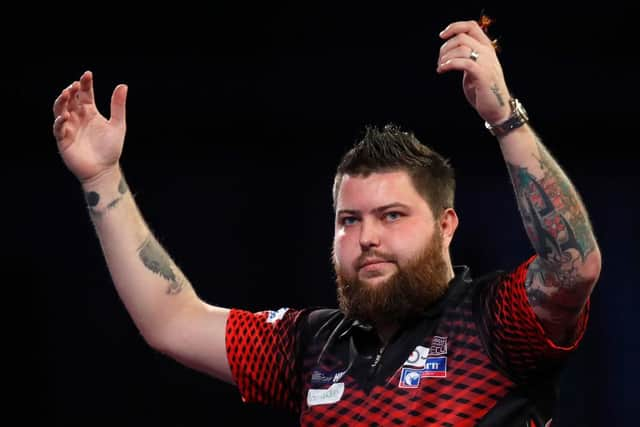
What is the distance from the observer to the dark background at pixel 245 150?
3422mm

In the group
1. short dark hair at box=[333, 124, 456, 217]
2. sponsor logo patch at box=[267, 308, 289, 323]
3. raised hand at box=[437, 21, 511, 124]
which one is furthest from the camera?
sponsor logo patch at box=[267, 308, 289, 323]

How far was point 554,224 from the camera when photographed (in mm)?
1594

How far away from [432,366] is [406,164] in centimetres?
47

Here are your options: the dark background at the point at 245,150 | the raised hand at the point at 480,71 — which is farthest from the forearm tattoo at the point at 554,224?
the dark background at the point at 245,150

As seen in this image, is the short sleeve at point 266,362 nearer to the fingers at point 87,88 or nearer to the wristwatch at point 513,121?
the fingers at point 87,88

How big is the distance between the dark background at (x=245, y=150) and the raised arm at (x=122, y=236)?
1365 millimetres

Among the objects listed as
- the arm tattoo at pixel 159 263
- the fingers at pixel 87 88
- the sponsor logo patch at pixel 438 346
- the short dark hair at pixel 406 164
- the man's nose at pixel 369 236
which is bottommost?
the sponsor logo patch at pixel 438 346

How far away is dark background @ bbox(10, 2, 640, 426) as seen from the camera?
3.42m

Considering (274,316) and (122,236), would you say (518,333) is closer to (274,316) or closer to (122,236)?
(274,316)

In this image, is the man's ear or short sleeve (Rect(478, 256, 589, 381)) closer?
short sleeve (Rect(478, 256, 589, 381))

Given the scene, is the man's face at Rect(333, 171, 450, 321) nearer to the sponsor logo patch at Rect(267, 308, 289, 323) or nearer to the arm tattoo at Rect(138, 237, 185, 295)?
the sponsor logo patch at Rect(267, 308, 289, 323)

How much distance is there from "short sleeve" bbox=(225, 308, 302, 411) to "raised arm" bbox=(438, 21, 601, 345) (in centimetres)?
65

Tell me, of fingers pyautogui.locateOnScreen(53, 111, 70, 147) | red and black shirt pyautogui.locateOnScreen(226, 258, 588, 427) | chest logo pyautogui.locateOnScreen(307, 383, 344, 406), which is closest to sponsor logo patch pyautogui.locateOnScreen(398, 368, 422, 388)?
red and black shirt pyautogui.locateOnScreen(226, 258, 588, 427)

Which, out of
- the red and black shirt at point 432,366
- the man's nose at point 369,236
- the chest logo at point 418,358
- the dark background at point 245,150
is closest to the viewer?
the red and black shirt at point 432,366
